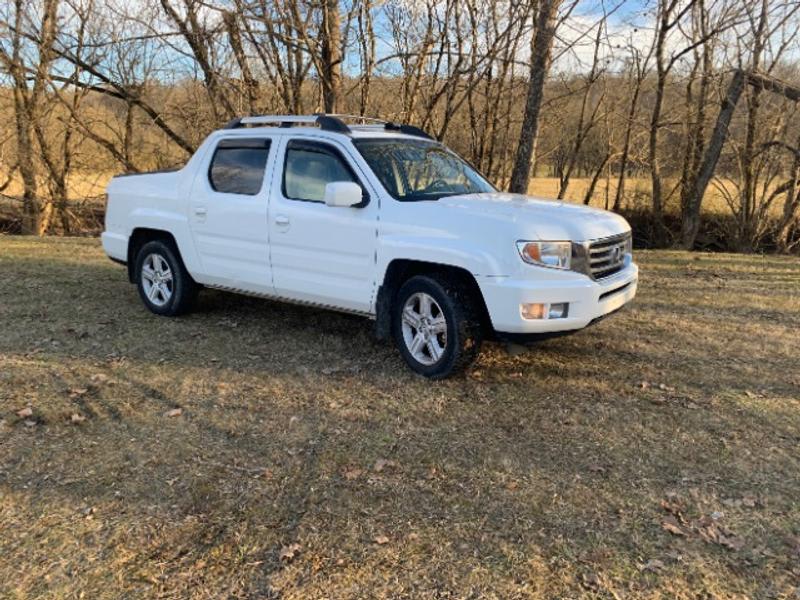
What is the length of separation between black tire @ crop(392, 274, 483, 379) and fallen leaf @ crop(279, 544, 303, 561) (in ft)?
7.00

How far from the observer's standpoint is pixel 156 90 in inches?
604

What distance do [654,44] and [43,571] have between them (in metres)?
16.4

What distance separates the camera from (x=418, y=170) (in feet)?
18.3

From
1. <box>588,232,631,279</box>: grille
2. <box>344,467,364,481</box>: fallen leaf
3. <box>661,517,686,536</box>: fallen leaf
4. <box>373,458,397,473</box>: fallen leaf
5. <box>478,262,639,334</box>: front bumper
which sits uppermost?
<box>588,232,631,279</box>: grille

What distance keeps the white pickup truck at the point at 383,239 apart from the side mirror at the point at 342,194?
10 mm

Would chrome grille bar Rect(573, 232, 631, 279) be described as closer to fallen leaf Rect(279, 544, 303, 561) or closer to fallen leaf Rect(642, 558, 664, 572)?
fallen leaf Rect(642, 558, 664, 572)

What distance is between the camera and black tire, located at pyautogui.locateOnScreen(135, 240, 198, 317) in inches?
254

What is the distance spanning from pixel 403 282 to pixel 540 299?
115cm

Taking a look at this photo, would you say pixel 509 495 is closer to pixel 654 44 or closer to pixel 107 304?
pixel 107 304

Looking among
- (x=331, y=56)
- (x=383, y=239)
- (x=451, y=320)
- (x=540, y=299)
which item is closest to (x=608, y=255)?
(x=540, y=299)

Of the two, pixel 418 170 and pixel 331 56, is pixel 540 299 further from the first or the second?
pixel 331 56

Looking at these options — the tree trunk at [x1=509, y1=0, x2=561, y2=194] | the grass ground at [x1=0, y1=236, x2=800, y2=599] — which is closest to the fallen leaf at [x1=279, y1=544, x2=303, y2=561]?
the grass ground at [x1=0, y1=236, x2=800, y2=599]

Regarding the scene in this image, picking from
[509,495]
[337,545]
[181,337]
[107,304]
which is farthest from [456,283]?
[107,304]

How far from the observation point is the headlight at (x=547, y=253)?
4.44m
